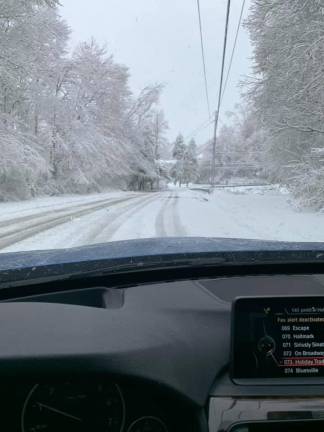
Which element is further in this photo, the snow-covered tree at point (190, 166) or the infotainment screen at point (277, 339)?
the snow-covered tree at point (190, 166)

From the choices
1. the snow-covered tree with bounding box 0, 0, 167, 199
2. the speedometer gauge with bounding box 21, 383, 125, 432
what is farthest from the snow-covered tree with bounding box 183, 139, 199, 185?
the speedometer gauge with bounding box 21, 383, 125, 432

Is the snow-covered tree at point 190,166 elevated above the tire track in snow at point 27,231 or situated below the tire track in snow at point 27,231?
above

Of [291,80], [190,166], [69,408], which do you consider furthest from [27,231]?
[190,166]

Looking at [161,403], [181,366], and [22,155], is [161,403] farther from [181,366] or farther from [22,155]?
[22,155]

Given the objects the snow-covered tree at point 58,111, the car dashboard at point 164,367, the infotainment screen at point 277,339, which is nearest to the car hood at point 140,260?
the car dashboard at point 164,367

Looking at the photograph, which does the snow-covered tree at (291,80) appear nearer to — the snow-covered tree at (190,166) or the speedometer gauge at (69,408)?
the speedometer gauge at (69,408)

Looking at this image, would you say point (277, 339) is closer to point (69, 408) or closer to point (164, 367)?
point (164, 367)

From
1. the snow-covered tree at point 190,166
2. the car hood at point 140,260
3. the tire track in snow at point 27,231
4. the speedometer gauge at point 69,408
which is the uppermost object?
the snow-covered tree at point 190,166

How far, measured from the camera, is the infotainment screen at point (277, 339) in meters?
1.65

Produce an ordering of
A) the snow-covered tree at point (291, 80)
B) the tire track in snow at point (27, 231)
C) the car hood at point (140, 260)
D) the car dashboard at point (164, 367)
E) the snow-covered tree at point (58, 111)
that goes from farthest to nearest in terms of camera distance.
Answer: the snow-covered tree at point (58, 111)
the snow-covered tree at point (291, 80)
the tire track in snow at point (27, 231)
the car hood at point (140, 260)
the car dashboard at point (164, 367)

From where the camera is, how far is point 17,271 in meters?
2.14

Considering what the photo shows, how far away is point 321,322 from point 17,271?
1.18 meters

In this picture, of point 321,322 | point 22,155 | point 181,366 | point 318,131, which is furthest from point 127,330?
point 22,155

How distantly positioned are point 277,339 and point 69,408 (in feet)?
2.18
